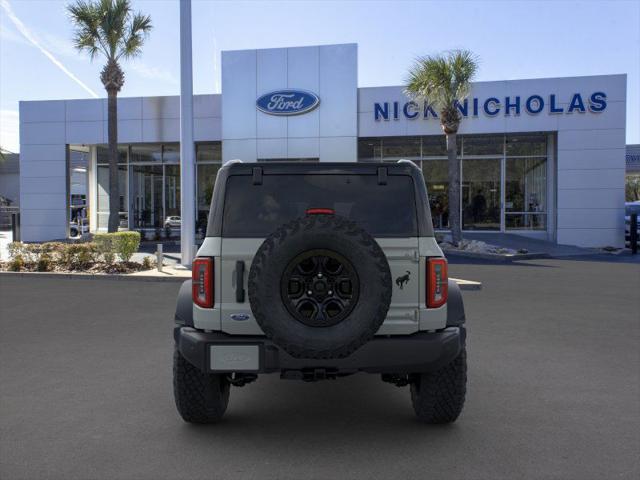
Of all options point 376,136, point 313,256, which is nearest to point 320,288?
point 313,256

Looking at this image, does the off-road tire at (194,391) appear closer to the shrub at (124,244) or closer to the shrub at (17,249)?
the shrub at (124,244)

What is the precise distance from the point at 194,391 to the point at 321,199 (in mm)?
1568

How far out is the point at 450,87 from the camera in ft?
68.3

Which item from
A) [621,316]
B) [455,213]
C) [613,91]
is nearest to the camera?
[621,316]

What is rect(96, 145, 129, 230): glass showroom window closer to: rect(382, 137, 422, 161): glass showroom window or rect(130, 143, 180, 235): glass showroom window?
rect(130, 143, 180, 235): glass showroom window

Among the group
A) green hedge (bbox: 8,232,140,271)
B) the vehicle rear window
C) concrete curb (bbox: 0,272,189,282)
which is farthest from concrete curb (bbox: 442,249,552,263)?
the vehicle rear window

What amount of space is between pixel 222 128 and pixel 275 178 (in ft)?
73.6

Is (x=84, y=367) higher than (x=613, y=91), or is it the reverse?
(x=613, y=91)

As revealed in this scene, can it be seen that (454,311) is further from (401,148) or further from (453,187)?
(401,148)

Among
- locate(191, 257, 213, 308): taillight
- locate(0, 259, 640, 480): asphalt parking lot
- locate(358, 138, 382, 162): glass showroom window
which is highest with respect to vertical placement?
locate(358, 138, 382, 162): glass showroom window

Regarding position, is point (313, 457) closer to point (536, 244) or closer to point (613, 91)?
point (536, 244)

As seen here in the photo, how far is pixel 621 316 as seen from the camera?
8.81m

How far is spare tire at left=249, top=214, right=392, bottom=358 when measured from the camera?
3520mm

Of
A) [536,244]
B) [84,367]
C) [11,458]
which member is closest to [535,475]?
[11,458]
